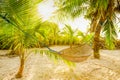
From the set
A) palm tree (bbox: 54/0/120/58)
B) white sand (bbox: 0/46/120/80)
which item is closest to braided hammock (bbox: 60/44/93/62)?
white sand (bbox: 0/46/120/80)

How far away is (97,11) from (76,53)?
212 inches

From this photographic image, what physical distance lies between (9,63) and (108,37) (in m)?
3.88

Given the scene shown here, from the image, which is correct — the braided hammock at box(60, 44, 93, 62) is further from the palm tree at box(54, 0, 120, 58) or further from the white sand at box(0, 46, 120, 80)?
the palm tree at box(54, 0, 120, 58)

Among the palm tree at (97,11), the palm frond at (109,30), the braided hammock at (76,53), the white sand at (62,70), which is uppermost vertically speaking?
the palm tree at (97,11)

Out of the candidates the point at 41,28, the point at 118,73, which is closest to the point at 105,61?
the point at 118,73

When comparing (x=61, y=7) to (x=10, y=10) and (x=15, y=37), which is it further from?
(x=10, y=10)

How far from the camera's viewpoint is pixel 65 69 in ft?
26.7

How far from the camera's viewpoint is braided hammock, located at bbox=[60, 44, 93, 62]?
391cm

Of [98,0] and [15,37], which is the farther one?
[98,0]

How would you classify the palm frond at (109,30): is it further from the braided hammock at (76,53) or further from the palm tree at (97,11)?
the braided hammock at (76,53)

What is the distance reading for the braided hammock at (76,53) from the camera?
3.91 metres

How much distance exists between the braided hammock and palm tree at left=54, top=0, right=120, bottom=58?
12.6 ft

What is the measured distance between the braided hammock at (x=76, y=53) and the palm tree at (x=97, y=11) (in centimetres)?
383

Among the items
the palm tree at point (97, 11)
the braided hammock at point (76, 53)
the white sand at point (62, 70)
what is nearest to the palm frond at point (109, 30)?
the palm tree at point (97, 11)
